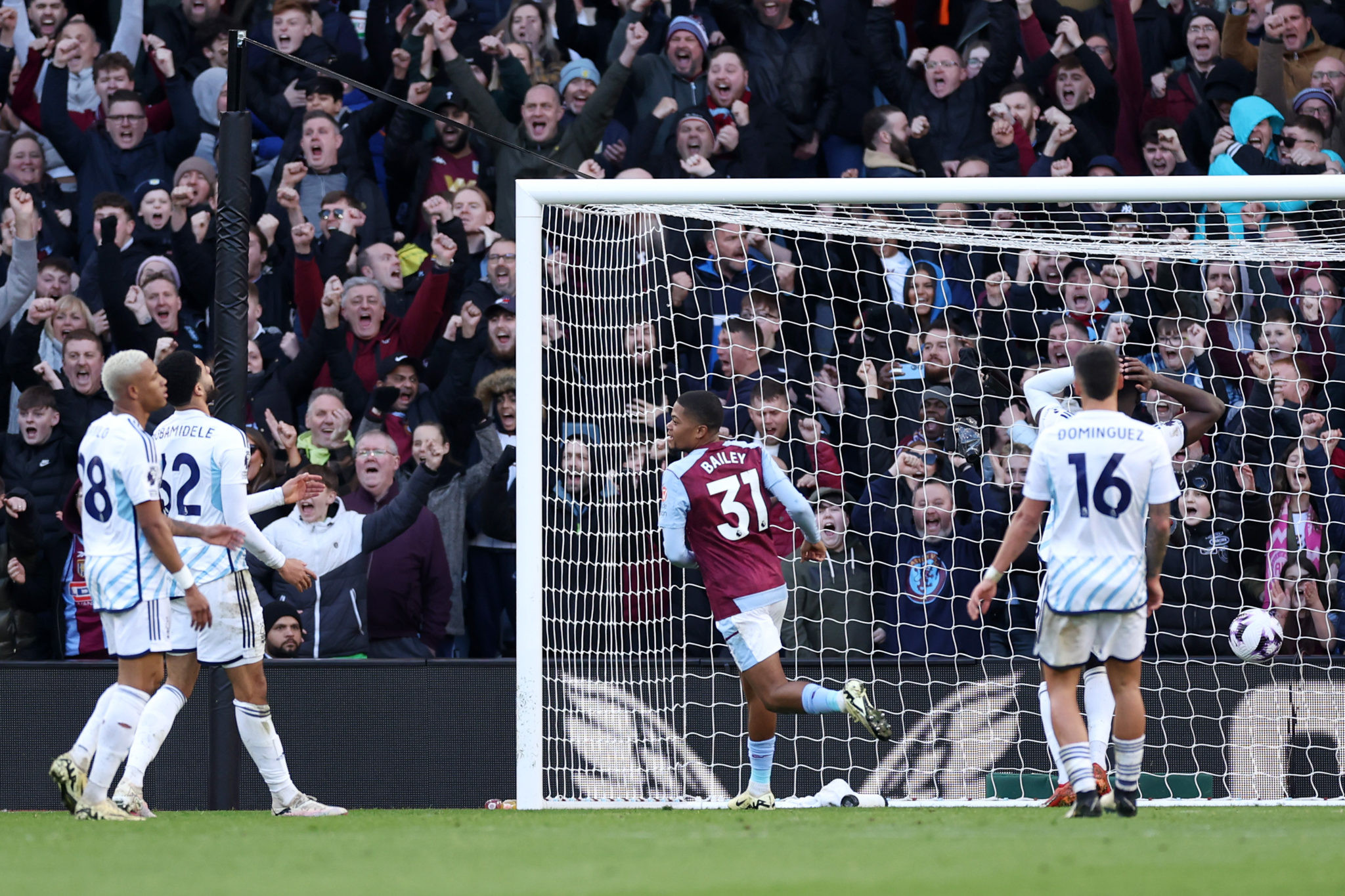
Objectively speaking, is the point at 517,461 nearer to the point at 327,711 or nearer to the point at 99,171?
the point at 327,711

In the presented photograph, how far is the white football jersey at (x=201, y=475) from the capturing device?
273 inches

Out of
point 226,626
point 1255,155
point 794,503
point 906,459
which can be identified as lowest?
point 226,626

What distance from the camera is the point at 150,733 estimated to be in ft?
22.8

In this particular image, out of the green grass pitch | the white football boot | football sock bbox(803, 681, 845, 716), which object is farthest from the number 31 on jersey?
the white football boot

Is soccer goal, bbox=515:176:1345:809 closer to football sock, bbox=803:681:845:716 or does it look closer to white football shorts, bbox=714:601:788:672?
white football shorts, bbox=714:601:788:672

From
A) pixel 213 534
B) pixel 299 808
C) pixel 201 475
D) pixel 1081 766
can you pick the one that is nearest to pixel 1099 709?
pixel 1081 766

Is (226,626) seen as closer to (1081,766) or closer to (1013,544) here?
(1013,544)

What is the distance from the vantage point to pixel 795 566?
31.1 ft

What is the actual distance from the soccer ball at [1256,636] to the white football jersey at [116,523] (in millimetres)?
4996

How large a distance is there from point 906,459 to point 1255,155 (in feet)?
10.5

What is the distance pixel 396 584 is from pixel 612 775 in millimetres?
1645

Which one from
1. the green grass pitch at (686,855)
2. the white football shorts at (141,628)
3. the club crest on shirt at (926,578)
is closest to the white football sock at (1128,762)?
the green grass pitch at (686,855)

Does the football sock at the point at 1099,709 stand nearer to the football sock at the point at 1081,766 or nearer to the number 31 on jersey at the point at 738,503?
the football sock at the point at 1081,766

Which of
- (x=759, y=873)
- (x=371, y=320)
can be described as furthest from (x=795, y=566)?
(x=759, y=873)
